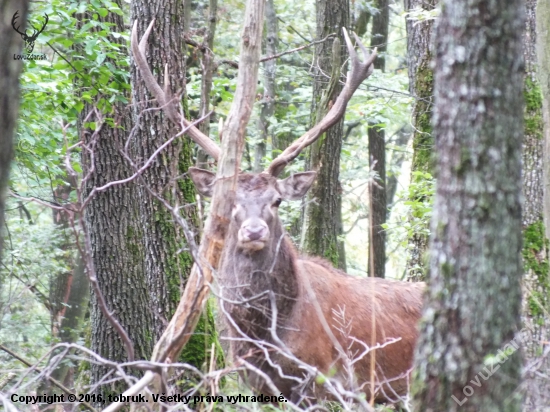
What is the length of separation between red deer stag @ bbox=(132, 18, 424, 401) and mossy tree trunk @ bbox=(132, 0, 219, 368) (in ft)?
1.53

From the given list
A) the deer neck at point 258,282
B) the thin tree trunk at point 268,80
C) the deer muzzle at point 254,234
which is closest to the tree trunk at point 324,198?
the thin tree trunk at point 268,80

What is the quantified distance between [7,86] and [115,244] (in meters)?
6.97

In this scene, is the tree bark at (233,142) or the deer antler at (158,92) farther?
the deer antler at (158,92)

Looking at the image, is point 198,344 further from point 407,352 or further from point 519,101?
point 519,101

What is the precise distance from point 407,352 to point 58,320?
9.34 meters

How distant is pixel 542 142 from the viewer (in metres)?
6.12

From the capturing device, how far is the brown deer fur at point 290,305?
20.5 feet

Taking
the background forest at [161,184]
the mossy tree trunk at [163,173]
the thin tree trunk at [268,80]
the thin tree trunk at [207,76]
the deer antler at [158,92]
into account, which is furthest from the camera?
the thin tree trunk at [268,80]

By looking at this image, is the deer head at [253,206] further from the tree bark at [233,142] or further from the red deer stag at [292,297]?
the tree bark at [233,142]

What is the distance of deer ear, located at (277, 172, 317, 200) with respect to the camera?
7.20 m

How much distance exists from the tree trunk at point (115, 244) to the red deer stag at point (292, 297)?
276cm

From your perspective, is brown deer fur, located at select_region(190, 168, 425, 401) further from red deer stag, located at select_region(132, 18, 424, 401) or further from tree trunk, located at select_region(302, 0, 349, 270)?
tree trunk, located at select_region(302, 0, 349, 270)

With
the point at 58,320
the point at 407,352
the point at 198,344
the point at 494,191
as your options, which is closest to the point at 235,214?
the point at 198,344

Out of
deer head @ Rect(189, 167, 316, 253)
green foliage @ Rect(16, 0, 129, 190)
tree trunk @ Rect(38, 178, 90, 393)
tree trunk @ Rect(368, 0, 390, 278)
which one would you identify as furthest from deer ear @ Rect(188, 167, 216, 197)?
tree trunk @ Rect(38, 178, 90, 393)
